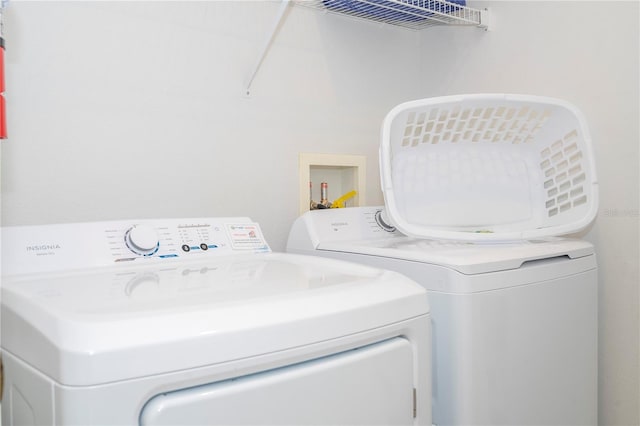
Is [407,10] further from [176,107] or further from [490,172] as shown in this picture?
[176,107]

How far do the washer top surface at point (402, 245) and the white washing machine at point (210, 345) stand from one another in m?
0.26

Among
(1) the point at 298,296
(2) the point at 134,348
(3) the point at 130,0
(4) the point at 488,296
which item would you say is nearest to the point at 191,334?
(2) the point at 134,348

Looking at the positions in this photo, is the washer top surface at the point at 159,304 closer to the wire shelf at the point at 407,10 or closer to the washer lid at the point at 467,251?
the washer lid at the point at 467,251

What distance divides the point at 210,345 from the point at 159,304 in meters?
0.14

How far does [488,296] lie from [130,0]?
4.68 feet

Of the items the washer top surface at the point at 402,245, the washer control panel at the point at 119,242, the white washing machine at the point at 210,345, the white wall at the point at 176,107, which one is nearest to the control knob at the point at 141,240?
the washer control panel at the point at 119,242

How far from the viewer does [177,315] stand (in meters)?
0.77

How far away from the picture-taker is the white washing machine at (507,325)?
1.23 metres

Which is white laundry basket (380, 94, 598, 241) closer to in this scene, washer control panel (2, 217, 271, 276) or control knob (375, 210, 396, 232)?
control knob (375, 210, 396, 232)

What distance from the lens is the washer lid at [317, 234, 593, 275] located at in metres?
1.27

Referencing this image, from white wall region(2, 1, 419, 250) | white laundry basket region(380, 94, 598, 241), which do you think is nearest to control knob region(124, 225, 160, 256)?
white wall region(2, 1, 419, 250)

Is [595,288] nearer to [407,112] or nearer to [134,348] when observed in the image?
[407,112]

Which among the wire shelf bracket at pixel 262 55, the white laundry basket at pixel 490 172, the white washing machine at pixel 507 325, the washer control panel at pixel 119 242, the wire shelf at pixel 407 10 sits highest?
the wire shelf at pixel 407 10

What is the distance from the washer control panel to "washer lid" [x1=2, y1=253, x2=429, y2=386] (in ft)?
0.33
